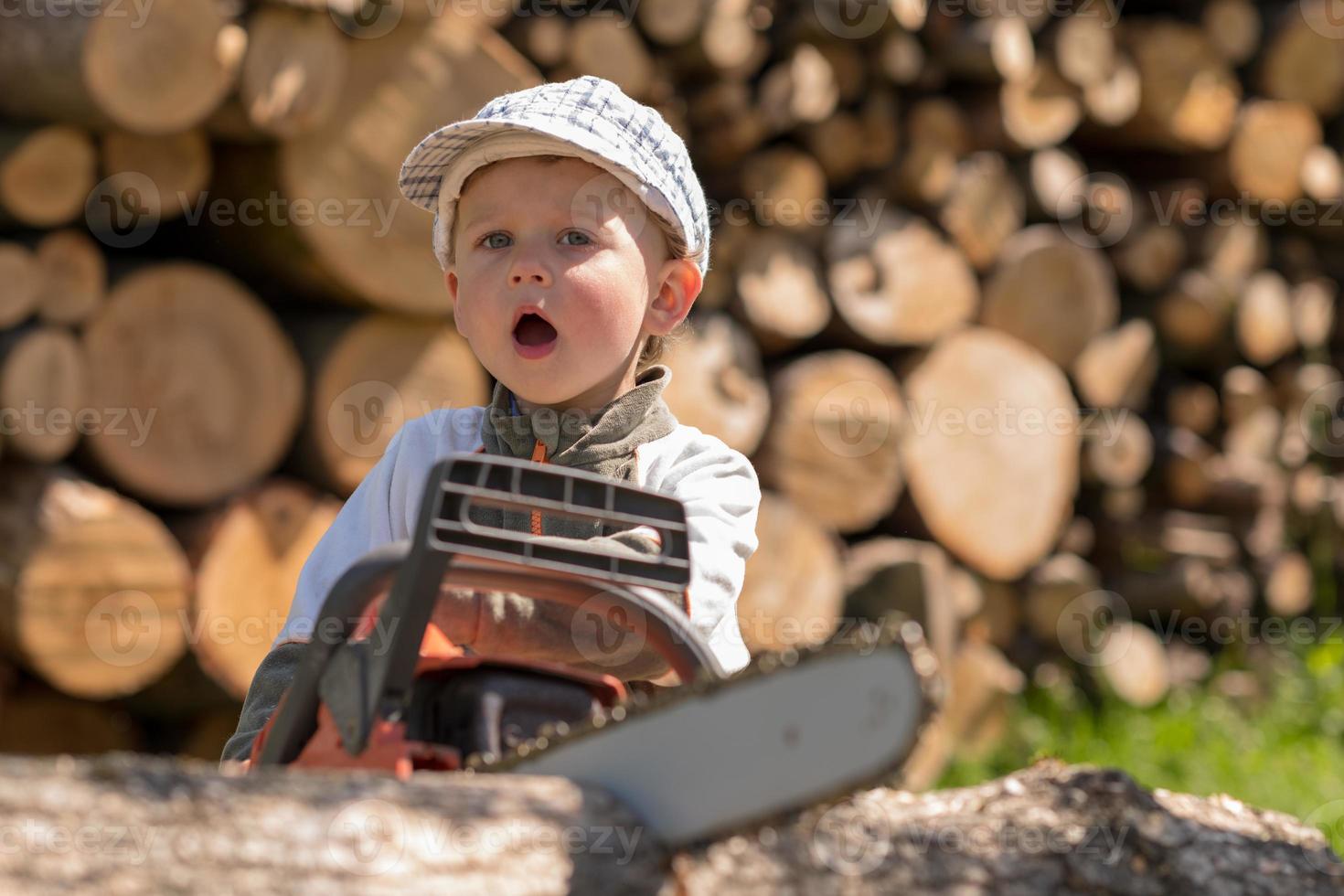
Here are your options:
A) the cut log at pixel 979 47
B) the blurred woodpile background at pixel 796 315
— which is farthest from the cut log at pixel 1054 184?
the cut log at pixel 979 47

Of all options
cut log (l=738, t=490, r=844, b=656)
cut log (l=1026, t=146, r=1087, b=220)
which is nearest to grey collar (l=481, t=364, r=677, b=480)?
cut log (l=738, t=490, r=844, b=656)

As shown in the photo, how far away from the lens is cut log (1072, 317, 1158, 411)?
419 centimetres

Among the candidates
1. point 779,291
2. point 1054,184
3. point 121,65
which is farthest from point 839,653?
point 1054,184

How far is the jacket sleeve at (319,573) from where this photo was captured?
1518mm

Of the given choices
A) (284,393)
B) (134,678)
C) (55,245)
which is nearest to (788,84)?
(284,393)

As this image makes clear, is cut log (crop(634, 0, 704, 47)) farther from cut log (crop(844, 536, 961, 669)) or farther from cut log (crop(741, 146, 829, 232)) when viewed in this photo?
cut log (crop(844, 536, 961, 669))

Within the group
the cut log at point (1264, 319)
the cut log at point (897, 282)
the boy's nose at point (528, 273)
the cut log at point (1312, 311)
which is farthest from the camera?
the cut log at point (1312, 311)

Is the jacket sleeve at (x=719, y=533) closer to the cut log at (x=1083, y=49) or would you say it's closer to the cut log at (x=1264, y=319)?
the cut log at (x=1083, y=49)

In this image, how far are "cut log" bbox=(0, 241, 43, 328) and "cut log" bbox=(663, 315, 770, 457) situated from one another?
4.07ft

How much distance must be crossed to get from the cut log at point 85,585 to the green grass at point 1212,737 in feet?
6.29

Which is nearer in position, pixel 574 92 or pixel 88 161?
pixel 574 92

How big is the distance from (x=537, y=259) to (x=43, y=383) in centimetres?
127

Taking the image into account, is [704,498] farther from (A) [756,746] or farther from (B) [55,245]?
(B) [55,245]

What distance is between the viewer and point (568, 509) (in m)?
1.11
